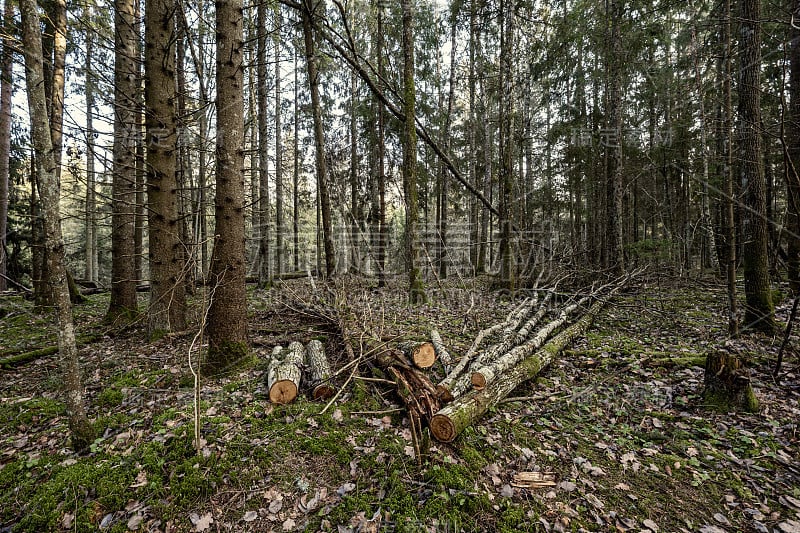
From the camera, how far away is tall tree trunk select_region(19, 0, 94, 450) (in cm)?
256

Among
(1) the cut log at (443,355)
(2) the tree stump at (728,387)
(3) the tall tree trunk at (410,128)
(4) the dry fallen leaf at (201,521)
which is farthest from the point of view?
(3) the tall tree trunk at (410,128)

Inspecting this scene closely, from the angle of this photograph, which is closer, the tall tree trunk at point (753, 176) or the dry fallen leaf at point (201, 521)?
the dry fallen leaf at point (201, 521)

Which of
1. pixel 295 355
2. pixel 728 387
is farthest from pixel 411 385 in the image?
pixel 728 387

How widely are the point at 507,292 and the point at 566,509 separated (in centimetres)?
758

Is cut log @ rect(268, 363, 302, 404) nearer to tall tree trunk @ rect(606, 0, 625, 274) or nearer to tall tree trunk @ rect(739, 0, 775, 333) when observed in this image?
tall tree trunk @ rect(739, 0, 775, 333)

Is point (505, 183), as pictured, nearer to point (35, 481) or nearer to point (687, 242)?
point (35, 481)

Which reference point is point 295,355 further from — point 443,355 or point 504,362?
point 504,362

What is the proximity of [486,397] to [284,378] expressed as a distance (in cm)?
245

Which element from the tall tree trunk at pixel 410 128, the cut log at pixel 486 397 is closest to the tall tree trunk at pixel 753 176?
the cut log at pixel 486 397

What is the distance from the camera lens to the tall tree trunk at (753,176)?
541 centimetres

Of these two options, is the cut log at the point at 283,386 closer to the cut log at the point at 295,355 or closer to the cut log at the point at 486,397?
the cut log at the point at 295,355

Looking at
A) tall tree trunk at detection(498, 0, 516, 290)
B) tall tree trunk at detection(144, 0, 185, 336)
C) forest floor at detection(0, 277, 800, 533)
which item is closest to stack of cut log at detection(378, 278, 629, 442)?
forest floor at detection(0, 277, 800, 533)

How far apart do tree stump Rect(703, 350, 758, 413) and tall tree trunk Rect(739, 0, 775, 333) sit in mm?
1977

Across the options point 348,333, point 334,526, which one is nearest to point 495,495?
point 334,526
